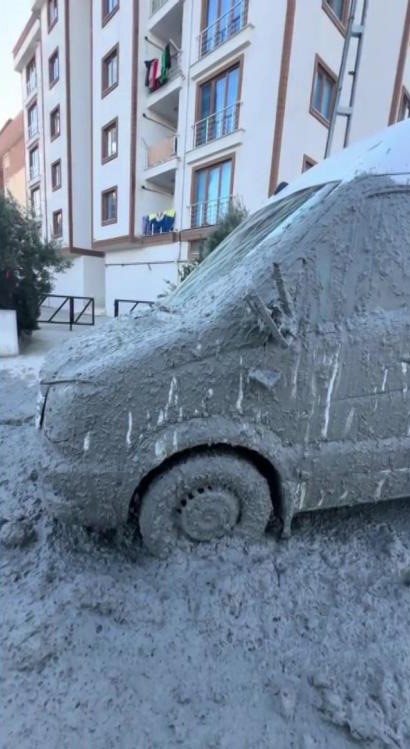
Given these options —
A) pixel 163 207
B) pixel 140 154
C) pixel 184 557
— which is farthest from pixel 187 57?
pixel 184 557

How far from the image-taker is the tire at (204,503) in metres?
1.88

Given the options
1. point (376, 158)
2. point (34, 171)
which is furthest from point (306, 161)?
point (34, 171)

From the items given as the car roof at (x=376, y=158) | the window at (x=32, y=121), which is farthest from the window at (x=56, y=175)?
the car roof at (x=376, y=158)

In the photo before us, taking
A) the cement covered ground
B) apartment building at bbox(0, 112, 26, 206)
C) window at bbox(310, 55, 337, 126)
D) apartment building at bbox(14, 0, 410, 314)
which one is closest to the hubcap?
the cement covered ground

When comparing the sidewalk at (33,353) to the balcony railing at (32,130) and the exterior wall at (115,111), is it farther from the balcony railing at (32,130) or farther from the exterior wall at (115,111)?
the balcony railing at (32,130)

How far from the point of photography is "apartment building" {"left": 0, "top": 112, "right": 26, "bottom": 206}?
94.4 ft

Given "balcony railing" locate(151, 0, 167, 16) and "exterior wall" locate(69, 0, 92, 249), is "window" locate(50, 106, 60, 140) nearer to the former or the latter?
"exterior wall" locate(69, 0, 92, 249)

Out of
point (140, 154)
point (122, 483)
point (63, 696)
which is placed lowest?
point (63, 696)

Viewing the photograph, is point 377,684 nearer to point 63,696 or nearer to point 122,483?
point 63,696

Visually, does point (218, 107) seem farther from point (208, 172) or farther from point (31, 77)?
point (31, 77)

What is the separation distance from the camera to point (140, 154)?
1422cm

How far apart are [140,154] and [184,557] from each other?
628 inches

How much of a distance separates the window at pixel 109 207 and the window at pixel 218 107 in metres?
5.19

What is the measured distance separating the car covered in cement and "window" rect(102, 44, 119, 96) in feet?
57.8
